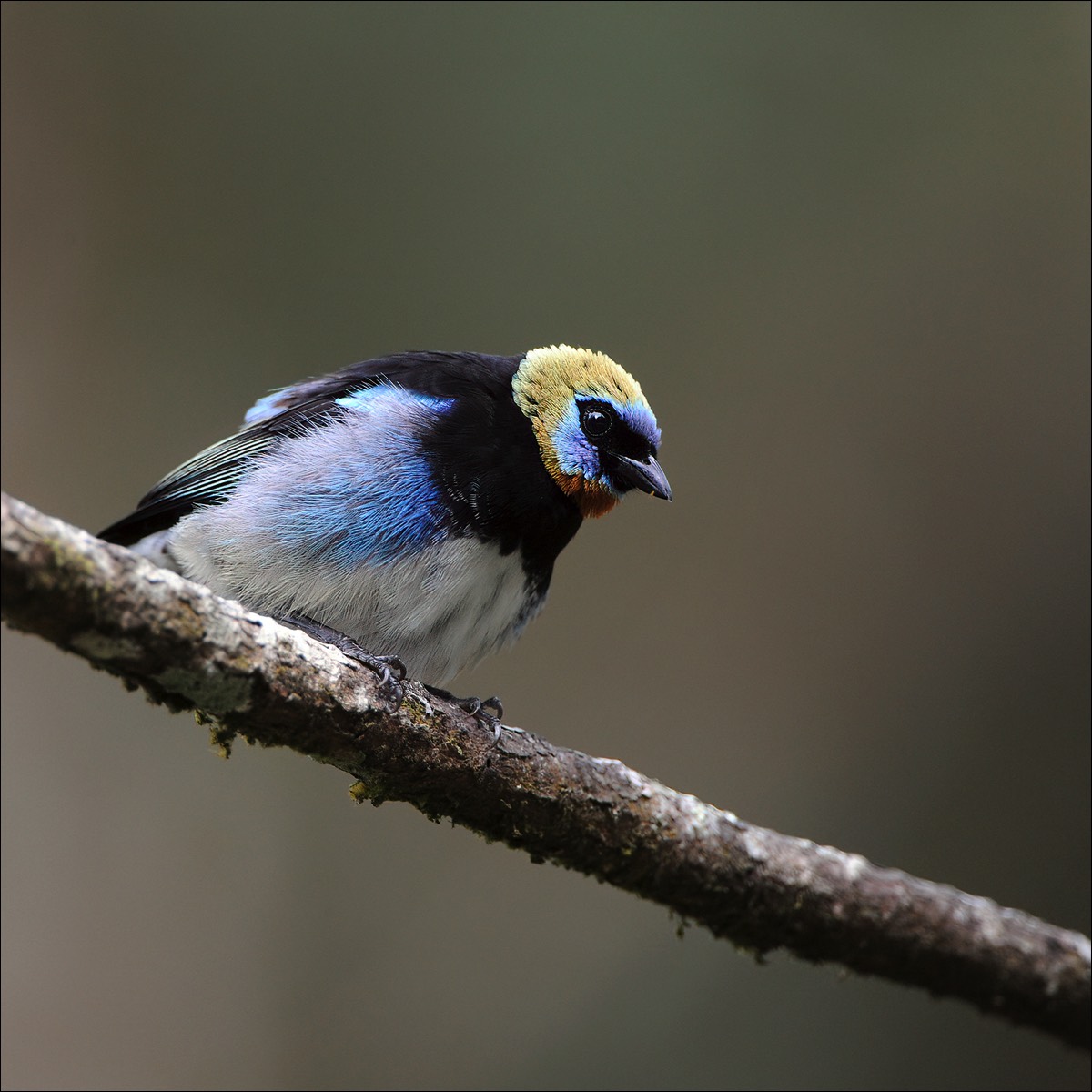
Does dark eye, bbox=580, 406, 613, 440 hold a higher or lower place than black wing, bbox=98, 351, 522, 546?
higher

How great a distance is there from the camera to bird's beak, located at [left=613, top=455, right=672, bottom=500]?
387 cm

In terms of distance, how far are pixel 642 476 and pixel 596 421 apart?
0.85 feet

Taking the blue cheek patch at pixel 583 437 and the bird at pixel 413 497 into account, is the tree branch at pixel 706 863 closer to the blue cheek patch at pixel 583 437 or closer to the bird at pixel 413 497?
the bird at pixel 413 497

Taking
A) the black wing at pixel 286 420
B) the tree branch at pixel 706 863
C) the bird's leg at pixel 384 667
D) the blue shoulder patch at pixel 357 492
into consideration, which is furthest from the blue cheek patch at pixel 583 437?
the tree branch at pixel 706 863

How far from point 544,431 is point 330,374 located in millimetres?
886

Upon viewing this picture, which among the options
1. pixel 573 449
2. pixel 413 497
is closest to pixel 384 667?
pixel 413 497

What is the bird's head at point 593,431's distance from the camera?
3.86 meters

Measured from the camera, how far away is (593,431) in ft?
12.9

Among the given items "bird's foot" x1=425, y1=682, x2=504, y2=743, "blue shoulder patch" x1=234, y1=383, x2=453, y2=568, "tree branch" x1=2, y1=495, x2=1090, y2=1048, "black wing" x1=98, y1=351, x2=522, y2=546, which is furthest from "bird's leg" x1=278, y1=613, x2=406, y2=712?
"black wing" x1=98, y1=351, x2=522, y2=546

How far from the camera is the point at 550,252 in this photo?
24.6ft

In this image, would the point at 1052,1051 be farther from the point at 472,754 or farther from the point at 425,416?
the point at 425,416

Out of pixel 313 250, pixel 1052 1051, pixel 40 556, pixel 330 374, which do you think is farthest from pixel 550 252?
pixel 40 556

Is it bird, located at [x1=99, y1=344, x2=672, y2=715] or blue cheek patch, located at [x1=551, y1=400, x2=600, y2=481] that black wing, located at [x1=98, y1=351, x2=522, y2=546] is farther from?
blue cheek patch, located at [x1=551, y1=400, x2=600, y2=481]

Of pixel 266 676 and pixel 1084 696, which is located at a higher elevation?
pixel 1084 696
